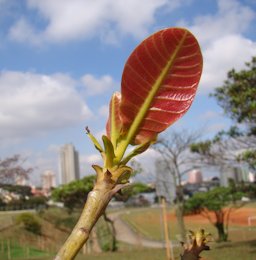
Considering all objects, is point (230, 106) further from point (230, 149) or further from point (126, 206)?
point (126, 206)

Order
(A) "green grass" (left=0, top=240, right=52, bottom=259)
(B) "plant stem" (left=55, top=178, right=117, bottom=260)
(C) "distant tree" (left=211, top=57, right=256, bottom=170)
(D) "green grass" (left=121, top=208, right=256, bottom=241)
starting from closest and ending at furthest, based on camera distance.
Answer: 1. (B) "plant stem" (left=55, top=178, right=117, bottom=260)
2. (C) "distant tree" (left=211, top=57, right=256, bottom=170)
3. (A) "green grass" (left=0, top=240, right=52, bottom=259)
4. (D) "green grass" (left=121, top=208, right=256, bottom=241)

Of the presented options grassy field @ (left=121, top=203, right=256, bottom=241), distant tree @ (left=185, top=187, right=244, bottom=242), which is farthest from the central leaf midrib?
grassy field @ (left=121, top=203, right=256, bottom=241)

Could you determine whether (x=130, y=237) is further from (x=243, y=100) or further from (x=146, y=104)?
(x=146, y=104)

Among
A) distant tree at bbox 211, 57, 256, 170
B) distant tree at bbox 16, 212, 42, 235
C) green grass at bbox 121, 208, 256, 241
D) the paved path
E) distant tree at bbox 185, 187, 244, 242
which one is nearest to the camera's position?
distant tree at bbox 211, 57, 256, 170

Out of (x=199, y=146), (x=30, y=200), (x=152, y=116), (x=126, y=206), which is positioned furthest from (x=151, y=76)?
(x=126, y=206)

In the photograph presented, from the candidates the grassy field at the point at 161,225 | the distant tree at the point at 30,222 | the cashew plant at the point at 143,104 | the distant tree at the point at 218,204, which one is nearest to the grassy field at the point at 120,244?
the grassy field at the point at 161,225

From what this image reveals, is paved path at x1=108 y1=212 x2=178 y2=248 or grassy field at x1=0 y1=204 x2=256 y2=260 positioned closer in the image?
grassy field at x1=0 y1=204 x2=256 y2=260

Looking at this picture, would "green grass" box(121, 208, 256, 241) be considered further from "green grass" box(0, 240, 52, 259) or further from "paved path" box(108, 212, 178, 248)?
"green grass" box(0, 240, 52, 259)
